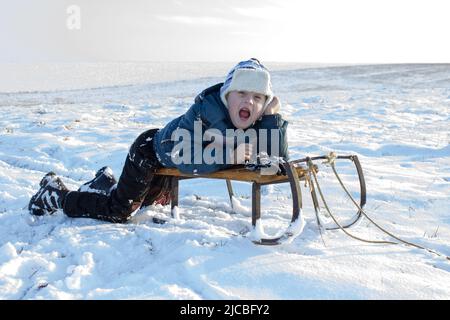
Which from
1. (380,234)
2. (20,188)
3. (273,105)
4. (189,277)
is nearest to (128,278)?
(189,277)

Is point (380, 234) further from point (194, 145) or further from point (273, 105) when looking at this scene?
point (194, 145)

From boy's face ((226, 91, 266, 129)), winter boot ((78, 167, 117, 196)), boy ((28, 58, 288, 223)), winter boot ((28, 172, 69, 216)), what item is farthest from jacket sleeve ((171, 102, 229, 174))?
winter boot ((28, 172, 69, 216))

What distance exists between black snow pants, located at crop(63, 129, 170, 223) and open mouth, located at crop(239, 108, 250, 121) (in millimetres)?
881

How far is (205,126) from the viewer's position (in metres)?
3.46

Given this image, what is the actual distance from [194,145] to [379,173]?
329 centimetres

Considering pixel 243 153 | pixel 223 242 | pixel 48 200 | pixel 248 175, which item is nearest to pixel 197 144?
pixel 243 153

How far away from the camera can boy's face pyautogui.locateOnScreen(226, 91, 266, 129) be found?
3.41 metres

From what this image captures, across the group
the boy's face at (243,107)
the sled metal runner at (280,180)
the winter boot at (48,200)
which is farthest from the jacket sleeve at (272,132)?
the winter boot at (48,200)

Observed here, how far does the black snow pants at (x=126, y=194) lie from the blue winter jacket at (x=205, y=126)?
149 millimetres

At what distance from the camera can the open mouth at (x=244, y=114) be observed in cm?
343

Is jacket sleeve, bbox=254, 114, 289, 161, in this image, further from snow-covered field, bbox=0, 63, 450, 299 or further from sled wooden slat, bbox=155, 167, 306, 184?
snow-covered field, bbox=0, 63, 450, 299

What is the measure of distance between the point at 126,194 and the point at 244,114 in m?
1.27

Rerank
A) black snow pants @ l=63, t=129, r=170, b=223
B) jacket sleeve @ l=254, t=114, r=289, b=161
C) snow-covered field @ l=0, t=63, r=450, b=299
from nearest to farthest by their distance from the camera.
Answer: snow-covered field @ l=0, t=63, r=450, b=299 → jacket sleeve @ l=254, t=114, r=289, b=161 → black snow pants @ l=63, t=129, r=170, b=223

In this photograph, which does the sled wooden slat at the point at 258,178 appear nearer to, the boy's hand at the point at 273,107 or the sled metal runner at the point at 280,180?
the sled metal runner at the point at 280,180
